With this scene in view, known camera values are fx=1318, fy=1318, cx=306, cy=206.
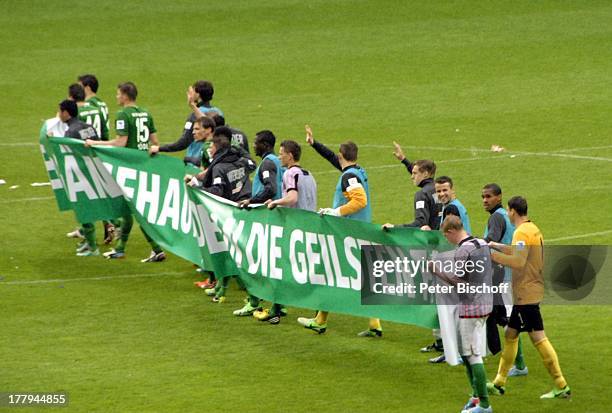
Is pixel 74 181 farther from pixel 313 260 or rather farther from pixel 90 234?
pixel 313 260

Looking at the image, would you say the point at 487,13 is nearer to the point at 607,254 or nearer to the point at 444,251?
the point at 607,254

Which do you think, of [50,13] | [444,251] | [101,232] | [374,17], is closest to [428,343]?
[444,251]

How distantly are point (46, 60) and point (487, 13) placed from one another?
1059 cm

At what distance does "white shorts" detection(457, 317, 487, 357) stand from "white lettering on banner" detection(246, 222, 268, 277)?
126 inches

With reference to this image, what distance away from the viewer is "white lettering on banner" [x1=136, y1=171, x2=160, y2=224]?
1642 centimetres

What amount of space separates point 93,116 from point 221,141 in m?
3.67

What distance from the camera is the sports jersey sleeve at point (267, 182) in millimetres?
14820

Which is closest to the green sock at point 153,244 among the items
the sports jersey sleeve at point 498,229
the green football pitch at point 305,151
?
the green football pitch at point 305,151

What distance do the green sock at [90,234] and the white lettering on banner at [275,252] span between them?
4215 millimetres

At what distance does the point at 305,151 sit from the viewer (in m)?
23.6

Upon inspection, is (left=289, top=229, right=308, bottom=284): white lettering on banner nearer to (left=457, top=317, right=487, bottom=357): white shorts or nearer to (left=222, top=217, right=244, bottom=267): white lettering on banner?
(left=222, top=217, right=244, bottom=267): white lettering on banner

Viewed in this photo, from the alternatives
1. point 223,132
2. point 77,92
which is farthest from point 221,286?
point 77,92

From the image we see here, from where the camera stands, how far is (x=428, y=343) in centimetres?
1398

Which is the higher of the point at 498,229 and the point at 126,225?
the point at 498,229
